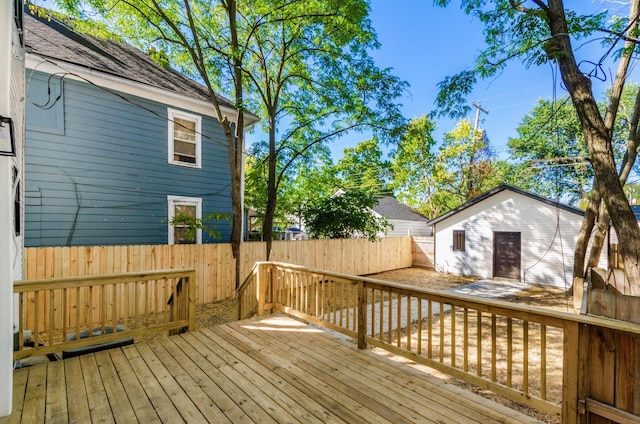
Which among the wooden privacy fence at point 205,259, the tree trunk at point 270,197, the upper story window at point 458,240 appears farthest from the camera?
the upper story window at point 458,240

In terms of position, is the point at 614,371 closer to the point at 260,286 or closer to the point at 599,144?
the point at 599,144

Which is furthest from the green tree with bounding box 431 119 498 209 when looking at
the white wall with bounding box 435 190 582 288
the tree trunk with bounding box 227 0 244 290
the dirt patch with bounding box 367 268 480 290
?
the tree trunk with bounding box 227 0 244 290

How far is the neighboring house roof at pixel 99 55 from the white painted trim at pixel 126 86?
0.22ft

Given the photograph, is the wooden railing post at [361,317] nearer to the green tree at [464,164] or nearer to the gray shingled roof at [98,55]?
the gray shingled roof at [98,55]

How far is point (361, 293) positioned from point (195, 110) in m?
7.08

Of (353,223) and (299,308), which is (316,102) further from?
(299,308)

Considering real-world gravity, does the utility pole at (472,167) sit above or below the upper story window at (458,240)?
above

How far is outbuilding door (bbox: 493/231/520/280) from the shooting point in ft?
34.7

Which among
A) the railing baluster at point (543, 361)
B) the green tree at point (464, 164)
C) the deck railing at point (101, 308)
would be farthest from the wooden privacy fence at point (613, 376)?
the green tree at point (464, 164)

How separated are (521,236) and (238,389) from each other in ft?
37.5

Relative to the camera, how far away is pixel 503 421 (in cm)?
206

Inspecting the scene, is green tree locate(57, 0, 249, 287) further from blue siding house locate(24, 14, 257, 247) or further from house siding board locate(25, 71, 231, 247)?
house siding board locate(25, 71, 231, 247)

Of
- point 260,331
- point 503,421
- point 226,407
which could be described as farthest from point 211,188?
point 503,421

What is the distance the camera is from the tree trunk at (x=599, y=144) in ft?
12.8
